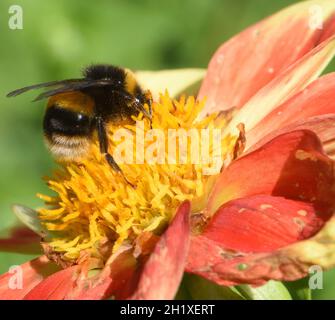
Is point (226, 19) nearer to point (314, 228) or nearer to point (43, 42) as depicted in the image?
point (43, 42)

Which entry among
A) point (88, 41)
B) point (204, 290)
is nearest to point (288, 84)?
point (204, 290)

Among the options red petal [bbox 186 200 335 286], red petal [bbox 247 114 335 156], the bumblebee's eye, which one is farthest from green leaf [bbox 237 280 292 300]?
the bumblebee's eye

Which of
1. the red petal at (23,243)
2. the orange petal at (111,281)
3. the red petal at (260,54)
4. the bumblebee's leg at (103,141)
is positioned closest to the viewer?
the orange petal at (111,281)

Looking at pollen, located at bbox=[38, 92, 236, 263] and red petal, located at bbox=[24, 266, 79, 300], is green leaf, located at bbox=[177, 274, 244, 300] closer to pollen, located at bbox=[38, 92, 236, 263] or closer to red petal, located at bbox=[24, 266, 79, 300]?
pollen, located at bbox=[38, 92, 236, 263]

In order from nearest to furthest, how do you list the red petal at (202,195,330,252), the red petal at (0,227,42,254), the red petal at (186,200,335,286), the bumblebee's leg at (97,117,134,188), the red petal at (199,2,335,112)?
1. the red petal at (186,200,335,286)
2. the red petal at (202,195,330,252)
3. the bumblebee's leg at (97,117,134,188)
4. the red petal at (0,227,42,254)
5. the red petal at (199,2,335,112)

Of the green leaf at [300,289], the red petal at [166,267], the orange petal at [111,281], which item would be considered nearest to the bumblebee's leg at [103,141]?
the orange petal at [111,281]

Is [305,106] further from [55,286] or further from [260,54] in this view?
[55,286]

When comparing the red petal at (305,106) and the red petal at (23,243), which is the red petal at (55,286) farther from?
the red petal at (305,106)
